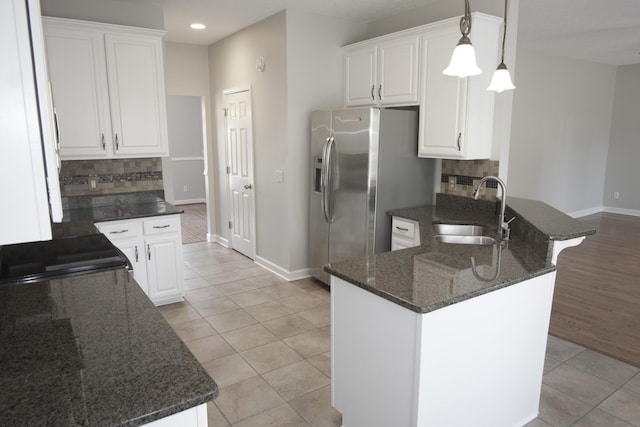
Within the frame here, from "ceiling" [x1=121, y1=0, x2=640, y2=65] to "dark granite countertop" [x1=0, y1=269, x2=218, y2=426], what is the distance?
128 inches

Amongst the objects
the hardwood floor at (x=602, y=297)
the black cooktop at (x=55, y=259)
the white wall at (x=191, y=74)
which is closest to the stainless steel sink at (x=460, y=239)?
the hardwood floor at (x=602, y=297)

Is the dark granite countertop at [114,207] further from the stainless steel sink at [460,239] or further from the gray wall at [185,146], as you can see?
the gray wall at [185,146]

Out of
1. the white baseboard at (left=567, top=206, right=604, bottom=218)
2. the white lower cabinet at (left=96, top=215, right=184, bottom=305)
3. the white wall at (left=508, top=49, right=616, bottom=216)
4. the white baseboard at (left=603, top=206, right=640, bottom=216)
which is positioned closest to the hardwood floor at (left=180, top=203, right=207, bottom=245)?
the white lower cabinet at (left=96, top=215, right=184, bottom=305)

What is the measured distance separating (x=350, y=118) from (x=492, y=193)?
1348mm

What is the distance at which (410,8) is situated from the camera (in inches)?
158

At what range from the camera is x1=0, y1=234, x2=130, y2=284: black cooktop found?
196cm

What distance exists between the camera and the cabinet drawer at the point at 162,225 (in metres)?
3.62

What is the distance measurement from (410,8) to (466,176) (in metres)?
1.68

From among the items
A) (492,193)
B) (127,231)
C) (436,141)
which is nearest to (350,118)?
(436,141)

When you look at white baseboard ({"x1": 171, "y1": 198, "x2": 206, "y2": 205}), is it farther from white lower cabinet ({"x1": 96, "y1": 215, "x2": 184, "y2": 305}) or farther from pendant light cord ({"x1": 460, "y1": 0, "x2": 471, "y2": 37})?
pendant light cord ({"x1": 460, "y1": 0, "x2": 471, "y2": 37})

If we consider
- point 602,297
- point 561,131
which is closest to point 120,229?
point 602,297

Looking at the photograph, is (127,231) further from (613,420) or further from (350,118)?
(613,420)

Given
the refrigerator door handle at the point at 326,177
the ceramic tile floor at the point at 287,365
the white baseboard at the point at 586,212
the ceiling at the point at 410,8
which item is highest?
the ceiling at the point at 410,8

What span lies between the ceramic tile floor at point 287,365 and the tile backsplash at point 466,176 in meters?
1.27
